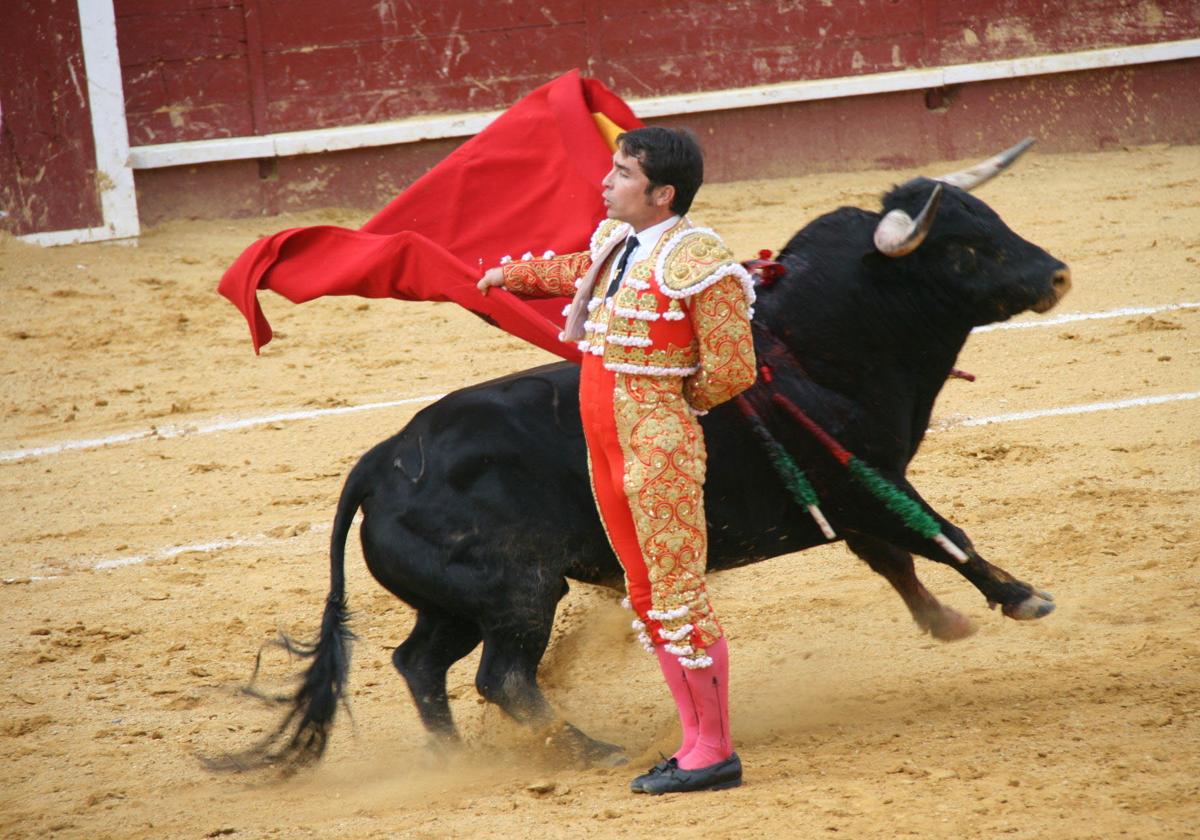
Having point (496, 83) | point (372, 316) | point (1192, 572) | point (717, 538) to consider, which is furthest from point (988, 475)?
point (496, 83)

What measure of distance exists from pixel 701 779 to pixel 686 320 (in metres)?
0.87

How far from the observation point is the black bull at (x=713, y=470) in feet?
10.3

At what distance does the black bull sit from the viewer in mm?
3133

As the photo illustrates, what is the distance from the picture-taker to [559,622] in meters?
3.97

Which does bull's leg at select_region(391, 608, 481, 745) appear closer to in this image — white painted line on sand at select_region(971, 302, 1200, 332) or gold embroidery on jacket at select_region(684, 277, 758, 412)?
gold embroidery on jacket at select_region(684, 277, 758, 412)

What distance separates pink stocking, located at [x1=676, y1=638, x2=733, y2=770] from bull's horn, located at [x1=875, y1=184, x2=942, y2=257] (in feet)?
2.96

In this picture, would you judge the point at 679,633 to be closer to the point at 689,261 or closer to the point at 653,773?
the point at 653,773

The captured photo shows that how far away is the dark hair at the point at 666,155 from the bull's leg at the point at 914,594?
42.0 inches

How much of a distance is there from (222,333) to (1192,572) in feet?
15.1

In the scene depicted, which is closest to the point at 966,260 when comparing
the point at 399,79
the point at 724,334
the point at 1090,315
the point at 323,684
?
the point at 724,334

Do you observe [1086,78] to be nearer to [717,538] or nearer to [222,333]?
[222,333]

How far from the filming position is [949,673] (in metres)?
3.50

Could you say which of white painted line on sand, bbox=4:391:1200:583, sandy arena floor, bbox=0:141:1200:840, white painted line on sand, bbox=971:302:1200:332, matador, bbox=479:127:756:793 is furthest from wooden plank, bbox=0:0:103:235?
matador, bbox=479:127:756:793

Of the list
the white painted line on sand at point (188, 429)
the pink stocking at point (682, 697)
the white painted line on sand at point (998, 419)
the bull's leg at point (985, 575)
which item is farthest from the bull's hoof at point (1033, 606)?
the white painted line on sand at point (188, 429)
